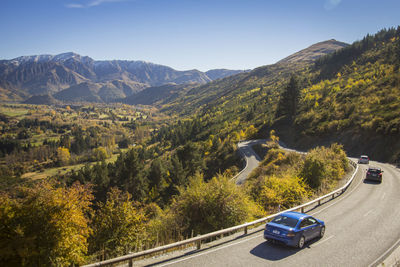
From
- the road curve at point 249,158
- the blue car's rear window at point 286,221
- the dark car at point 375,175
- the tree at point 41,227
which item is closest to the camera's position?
the tree at point 41,227

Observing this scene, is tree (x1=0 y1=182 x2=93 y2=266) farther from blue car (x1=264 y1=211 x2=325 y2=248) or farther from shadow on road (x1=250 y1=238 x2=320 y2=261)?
blue car (x1=264 y1=211 x2=325 y2=248)

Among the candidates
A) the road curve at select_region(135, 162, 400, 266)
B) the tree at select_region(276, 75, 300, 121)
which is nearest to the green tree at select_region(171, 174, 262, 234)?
the road curve at select_region(135, 162, 400, 266)

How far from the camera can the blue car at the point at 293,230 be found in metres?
11.1

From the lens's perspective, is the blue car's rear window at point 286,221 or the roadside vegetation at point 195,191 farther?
the blue car's rear window at point 286,221

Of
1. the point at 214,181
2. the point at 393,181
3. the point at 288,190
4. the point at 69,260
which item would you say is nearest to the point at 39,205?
the point at 69,260

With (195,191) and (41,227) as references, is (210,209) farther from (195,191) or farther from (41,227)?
(41,227)

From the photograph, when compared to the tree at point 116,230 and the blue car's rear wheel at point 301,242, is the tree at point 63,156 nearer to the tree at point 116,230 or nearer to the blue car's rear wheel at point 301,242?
the tree at point 116,230

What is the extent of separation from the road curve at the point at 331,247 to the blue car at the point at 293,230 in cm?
45

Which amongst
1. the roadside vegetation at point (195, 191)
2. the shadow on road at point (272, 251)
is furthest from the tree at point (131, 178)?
the shadow on road at point (272, 251)

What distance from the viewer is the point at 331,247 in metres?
11.6

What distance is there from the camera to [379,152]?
44250 millimetres

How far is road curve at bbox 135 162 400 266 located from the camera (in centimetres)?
1002

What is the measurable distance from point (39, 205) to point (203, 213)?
909 centimetres

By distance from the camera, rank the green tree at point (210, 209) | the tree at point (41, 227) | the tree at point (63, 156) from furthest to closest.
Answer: the tree at point (63, 156)
the green tree at point (210, 209)
the tree at point (41, 227)
